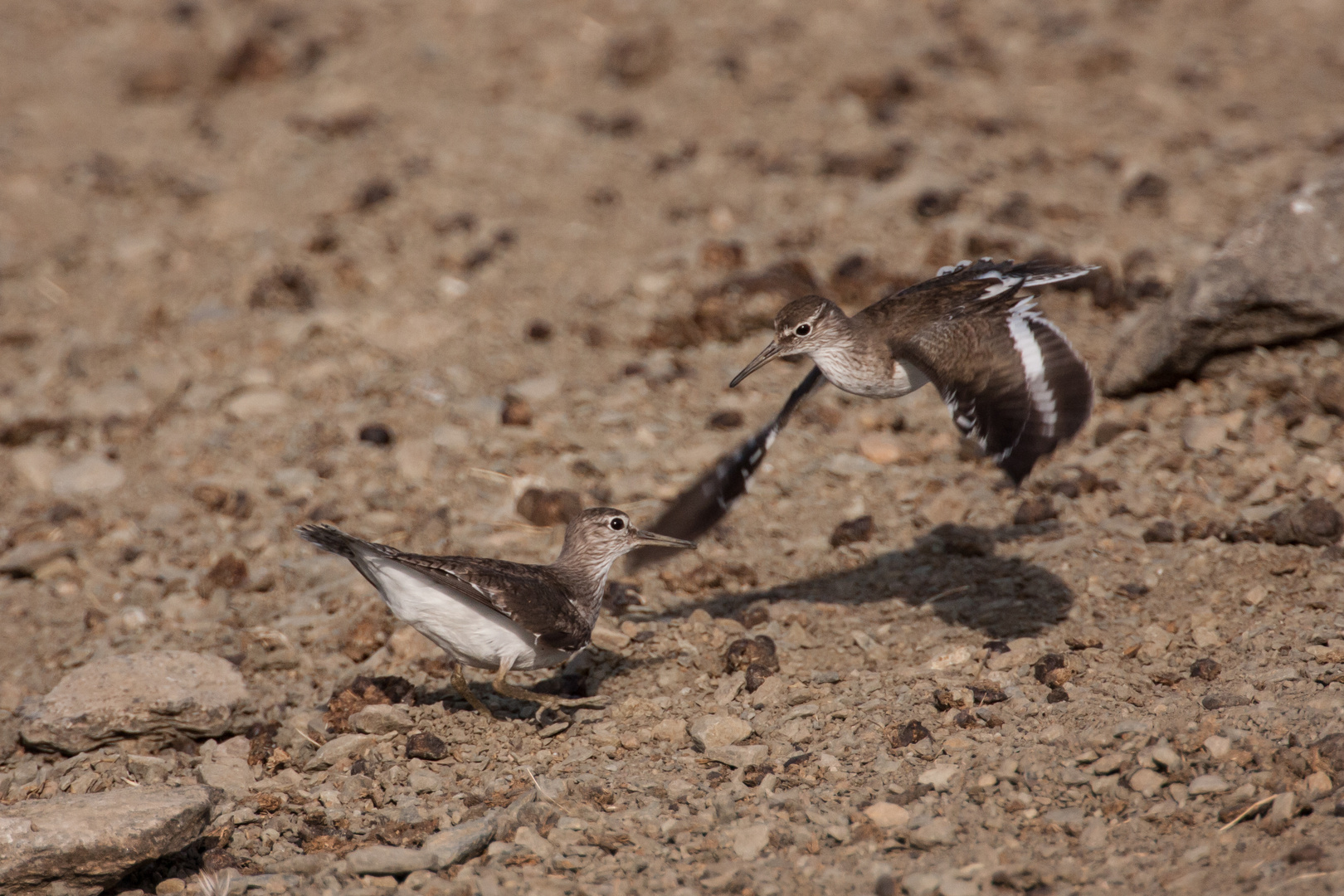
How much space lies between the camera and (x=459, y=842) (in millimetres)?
5145

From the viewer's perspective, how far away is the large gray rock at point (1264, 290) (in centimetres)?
779

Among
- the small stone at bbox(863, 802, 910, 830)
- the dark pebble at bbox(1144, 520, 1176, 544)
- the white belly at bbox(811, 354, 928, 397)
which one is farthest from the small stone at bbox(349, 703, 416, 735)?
the dark pebble at bbox(1144, 520, 1176, 544)

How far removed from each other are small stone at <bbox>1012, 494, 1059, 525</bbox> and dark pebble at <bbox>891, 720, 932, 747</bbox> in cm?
217

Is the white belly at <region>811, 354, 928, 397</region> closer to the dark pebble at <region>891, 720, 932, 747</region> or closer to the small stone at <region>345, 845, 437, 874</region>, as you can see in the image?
the dark pebble at <region>891, 720, 932, 747</region>

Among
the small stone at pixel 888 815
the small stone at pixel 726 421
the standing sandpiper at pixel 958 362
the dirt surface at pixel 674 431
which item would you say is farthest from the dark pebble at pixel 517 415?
the small stone at pixel 888 815

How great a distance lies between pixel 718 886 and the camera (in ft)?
15.8

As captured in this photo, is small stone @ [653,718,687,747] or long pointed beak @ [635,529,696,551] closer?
small stone @ [653,718,687,747]

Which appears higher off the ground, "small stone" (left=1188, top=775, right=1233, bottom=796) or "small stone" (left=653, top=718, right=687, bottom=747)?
"small stone" (left=1188, top=775, right=1233, bottom=796)

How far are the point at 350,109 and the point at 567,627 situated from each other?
886 centimetres

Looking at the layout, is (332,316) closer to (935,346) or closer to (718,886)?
(935,346)

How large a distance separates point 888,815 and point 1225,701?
1.56 m

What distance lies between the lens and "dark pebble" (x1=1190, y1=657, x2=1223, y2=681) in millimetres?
5789

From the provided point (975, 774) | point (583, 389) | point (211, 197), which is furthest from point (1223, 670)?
point (211, 197)

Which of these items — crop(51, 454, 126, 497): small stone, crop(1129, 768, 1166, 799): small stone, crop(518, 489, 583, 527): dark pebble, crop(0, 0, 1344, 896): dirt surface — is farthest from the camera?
crop(51, 454, 126, 497): small stone
